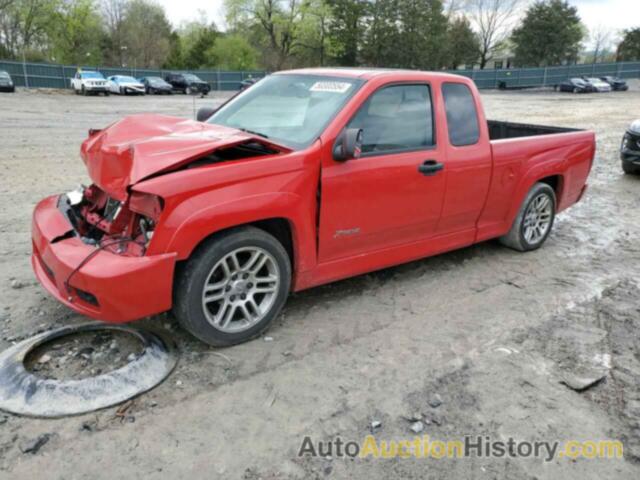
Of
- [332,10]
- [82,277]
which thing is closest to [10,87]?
[82,277]

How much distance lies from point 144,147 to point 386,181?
1759mm

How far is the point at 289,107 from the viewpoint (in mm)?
4309

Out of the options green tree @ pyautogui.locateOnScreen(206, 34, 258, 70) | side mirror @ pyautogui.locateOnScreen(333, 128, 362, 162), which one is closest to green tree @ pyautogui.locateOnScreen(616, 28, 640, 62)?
green tree @ pyautogui.locateOnScreen(206, 34, 258, 70)

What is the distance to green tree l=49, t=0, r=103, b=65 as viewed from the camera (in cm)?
5684

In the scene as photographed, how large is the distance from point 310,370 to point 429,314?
127 centimetres

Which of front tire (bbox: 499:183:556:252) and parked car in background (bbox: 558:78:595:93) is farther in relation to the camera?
parked car in background (bbox: 558:78:595:93)

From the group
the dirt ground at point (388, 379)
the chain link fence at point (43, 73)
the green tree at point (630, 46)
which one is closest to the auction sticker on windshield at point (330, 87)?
the dirt ground at point (388, 379)

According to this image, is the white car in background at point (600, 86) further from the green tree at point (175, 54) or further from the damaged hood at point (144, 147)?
the damaged hood at point (144, 147)

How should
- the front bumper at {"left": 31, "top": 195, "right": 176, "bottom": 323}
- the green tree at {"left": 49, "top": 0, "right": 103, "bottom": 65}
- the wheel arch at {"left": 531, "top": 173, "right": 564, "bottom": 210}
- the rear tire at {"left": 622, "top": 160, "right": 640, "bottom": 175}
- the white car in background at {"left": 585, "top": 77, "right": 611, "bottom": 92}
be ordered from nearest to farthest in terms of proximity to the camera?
1. the front bumper at {"left": 31, "top": 195, "right": 176, "bottom": 323}
2. the wheel arch at {"left": 531, "top": 173, "right": 564, "bottom": 210}
3. the rear tire at {"left": 622, "top": 160, "right": 640, "bottom": 175}
4. the white car in background at {"left": 585, "top": 77, "right": 611, "bottom": 92}
5. the green tree at {"left": 49, "top": 0, "right": 103, "bottom": 65}

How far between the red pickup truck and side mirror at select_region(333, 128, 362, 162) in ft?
0.04

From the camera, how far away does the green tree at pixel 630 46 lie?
68.3 meters

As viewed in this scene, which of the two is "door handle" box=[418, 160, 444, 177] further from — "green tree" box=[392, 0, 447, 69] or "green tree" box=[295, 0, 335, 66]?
"green tree" box=[295, 0, 335, 66]

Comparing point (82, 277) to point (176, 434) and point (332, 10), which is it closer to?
point (176, 434)

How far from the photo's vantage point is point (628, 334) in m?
4.09
